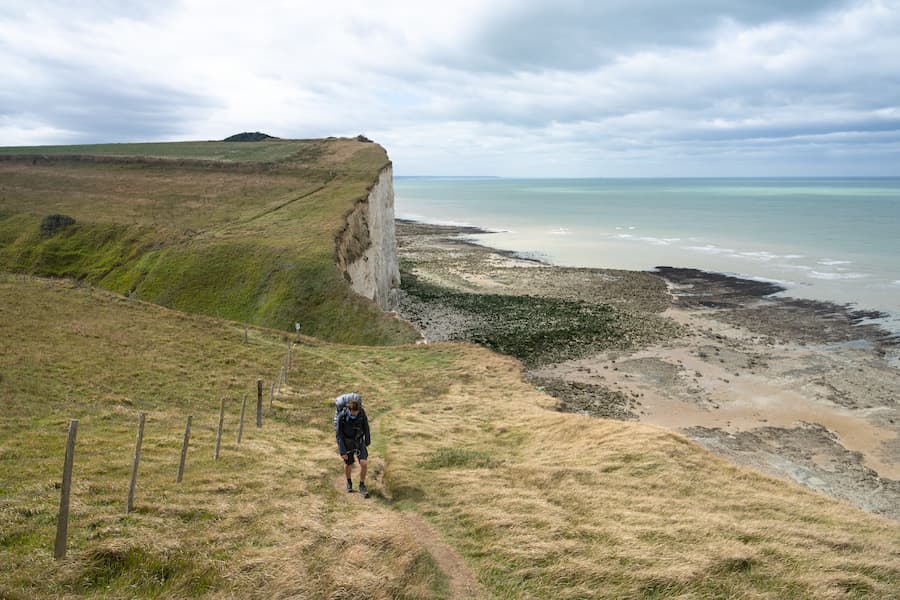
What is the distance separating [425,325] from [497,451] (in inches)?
1380

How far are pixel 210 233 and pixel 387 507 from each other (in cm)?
4935

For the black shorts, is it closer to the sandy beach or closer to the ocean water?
the sandy beach

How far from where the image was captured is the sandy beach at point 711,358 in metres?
29.0

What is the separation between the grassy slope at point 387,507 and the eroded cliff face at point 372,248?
25910 mm

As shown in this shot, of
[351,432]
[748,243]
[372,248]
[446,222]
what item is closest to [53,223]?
[372,248]

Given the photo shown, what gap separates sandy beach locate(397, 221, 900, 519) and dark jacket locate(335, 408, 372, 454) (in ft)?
48.3

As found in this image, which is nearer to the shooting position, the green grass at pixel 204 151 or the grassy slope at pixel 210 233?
the grassy slope at pixel 210 233

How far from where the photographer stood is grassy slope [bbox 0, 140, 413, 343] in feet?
140

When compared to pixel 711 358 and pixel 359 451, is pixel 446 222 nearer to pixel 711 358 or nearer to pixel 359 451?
pixel 711 358

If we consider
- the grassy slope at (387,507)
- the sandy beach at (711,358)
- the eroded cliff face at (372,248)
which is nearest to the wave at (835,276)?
the sandy beach at (711,358)

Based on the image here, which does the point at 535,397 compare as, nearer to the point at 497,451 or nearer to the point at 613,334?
the point at 497,451

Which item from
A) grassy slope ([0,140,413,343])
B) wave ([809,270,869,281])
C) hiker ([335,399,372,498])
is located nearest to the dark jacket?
hiker ([335,399,372,498])

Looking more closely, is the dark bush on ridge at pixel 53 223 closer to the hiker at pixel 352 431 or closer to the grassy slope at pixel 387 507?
the grassy slope at pixel 387 507

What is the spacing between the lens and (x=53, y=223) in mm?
59094
